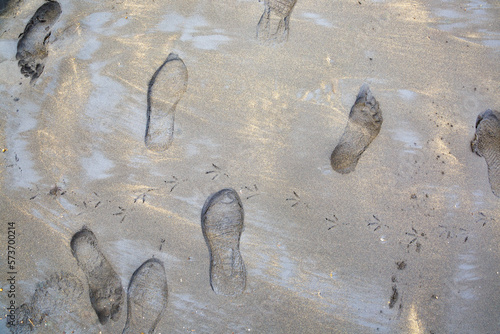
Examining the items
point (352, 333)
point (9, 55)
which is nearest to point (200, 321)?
point (352, 333)

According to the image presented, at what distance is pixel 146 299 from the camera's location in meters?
2.72

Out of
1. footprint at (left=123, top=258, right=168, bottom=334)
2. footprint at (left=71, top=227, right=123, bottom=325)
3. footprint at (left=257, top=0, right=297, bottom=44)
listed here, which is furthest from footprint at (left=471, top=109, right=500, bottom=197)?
footprint at (left=71, top=227, right=123, bottom=325)

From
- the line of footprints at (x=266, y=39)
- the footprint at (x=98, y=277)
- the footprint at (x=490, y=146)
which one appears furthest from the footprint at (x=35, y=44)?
the footprint at (x=490, y=146)

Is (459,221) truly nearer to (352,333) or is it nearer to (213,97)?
(352,333)

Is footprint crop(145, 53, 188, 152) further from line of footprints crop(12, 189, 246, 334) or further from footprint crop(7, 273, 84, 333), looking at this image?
footprint crop(7, 273, 84, 333)

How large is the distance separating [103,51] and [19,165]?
1.31 metres

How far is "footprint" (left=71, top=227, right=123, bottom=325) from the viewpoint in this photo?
8.97 feet

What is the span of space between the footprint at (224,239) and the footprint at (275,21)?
148cm

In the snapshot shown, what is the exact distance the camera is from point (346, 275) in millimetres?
2746

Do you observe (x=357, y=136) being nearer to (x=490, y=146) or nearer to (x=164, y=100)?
(x=490, y=146)

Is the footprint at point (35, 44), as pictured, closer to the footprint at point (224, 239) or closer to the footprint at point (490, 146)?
the footprint at point (224, 239)

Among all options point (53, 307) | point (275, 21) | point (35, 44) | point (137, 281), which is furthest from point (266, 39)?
point (53, 307)

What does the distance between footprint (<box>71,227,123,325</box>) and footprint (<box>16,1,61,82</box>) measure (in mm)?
1600

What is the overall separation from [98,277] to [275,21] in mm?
2845
